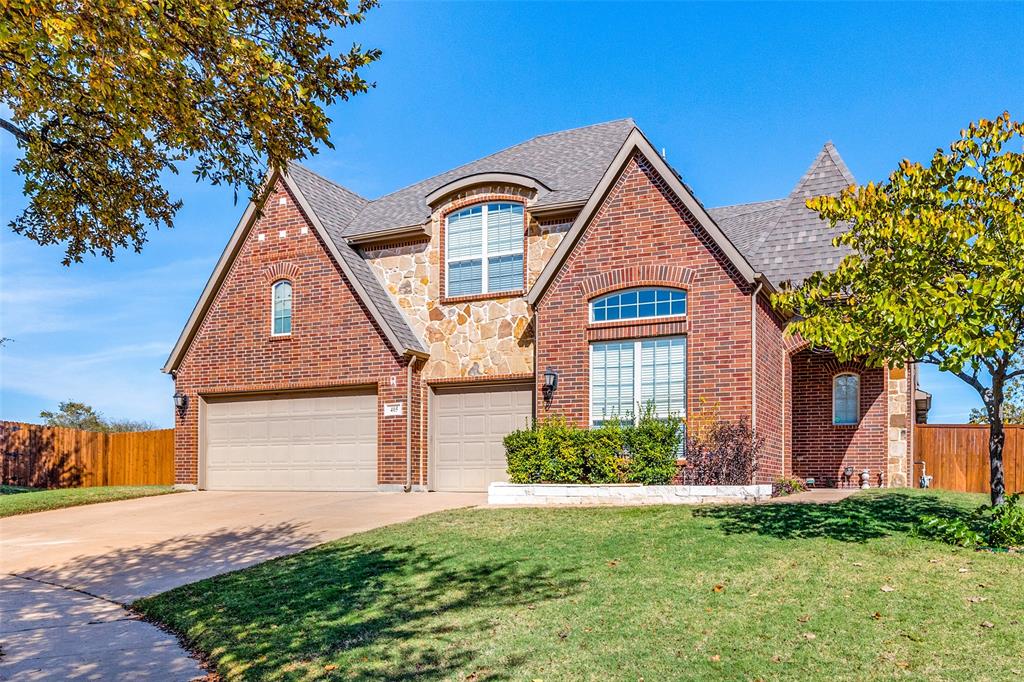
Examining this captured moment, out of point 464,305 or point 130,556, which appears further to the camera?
point 464,305

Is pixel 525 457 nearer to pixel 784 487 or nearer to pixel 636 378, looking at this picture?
pixel 636 378

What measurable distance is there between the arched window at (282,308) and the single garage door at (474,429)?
13.6 feet

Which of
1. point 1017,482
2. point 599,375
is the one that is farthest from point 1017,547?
point 1017,482

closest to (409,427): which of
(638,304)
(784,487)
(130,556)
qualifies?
(638,304)

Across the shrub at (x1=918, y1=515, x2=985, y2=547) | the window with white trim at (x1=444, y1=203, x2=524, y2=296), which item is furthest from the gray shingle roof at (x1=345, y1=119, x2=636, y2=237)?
the shrub at (x1=918, y1=515, x2=985, y2=547)

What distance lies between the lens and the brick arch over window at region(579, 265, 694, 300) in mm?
15594

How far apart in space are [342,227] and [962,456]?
15.8 metres

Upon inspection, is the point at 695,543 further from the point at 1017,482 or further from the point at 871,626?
the point at 1017,482

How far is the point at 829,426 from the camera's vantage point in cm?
1908

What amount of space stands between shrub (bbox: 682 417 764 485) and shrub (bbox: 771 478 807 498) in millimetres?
1114

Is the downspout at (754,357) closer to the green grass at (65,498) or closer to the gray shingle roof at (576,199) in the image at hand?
the gray shingle roof at (576,199)

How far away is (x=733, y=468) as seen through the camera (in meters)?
14.5

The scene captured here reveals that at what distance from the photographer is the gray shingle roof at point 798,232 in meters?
18.3

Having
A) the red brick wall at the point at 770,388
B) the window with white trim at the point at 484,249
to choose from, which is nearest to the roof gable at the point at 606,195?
the red brick wall at the point at 770,388
